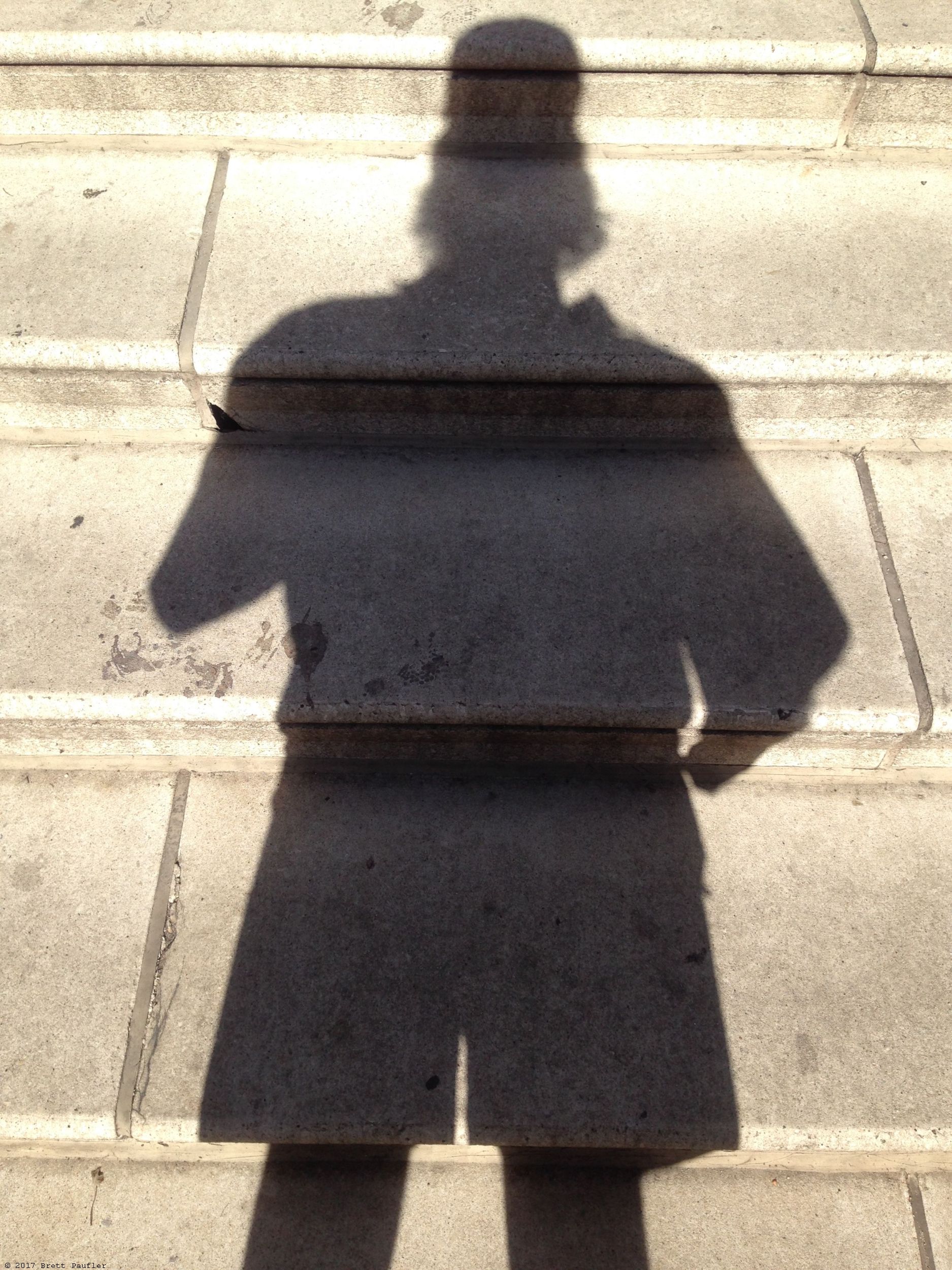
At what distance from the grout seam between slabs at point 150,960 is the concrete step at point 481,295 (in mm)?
1028

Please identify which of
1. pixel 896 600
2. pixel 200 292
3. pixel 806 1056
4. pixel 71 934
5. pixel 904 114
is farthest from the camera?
pixel 904 114

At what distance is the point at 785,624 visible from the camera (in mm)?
1918

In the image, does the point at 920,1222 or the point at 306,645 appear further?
the point at 306,645

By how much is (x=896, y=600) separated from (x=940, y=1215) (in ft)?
4.41

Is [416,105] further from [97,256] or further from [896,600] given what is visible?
[896,600]

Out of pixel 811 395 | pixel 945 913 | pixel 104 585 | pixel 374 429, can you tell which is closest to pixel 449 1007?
pixel 945 913

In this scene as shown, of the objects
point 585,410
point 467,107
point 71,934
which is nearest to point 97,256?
point 467,107

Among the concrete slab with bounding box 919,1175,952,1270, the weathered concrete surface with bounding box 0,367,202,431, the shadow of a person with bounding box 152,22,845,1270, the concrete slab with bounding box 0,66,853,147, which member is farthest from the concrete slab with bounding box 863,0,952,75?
the concrete slab with bounding box 919,1175,952,1270

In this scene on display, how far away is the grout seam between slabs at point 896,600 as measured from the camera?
72.1 inches

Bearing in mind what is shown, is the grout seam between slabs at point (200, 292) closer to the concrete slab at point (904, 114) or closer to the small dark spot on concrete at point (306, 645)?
the small dark spot on concrete at point (306, 645)

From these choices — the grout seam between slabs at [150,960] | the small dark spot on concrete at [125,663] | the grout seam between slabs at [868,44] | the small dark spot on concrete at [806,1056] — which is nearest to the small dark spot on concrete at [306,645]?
the small dark spot on concrete at [125,663]

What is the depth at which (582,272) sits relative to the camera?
84.8 inches

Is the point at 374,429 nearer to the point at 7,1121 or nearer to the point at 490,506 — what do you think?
the point at 490,506

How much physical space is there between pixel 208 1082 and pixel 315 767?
0.70 m
